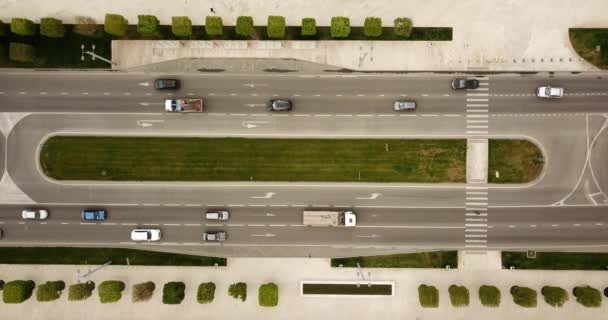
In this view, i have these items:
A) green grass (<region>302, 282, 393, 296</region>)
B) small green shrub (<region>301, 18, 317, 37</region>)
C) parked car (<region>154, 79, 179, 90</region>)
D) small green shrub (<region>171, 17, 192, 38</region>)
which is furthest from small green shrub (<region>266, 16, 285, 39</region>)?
green grass (<region>302, 282, 393, 296</region>)

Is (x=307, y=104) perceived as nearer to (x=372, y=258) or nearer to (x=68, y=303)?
(x=372, y=258)

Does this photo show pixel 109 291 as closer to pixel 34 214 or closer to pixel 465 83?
pixel 34 214

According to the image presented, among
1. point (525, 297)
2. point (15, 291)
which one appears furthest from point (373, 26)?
point (15, 291)

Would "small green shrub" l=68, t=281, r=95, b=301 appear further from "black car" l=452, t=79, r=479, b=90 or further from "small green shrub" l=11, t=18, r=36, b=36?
"black car" l=452, t=79, r=479, b=90

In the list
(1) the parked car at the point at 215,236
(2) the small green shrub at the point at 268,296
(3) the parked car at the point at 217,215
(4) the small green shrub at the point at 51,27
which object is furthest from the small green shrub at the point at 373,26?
(4) the small green shrub at the point at 51,27

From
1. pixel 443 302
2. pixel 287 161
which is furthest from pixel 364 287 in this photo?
pixel 287 161
